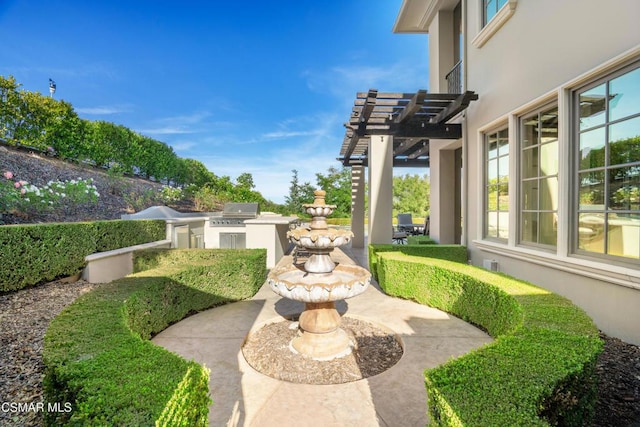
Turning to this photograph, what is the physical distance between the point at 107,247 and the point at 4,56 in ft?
39.5

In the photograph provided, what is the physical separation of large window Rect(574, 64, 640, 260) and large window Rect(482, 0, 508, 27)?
2.88m

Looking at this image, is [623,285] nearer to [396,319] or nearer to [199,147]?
[396,319]

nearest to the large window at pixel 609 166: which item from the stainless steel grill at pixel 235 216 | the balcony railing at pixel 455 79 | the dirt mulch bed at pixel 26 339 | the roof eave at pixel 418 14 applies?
the balcony railing at pixel 455 79

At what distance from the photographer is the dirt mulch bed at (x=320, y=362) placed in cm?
300

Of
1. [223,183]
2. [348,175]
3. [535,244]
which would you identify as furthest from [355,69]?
[535,244]

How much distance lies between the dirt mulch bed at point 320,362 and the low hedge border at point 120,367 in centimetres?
135

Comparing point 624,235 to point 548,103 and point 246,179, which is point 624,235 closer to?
point 548,103

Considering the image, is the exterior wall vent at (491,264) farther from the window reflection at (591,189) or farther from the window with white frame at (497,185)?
the window reflection at (591,189)

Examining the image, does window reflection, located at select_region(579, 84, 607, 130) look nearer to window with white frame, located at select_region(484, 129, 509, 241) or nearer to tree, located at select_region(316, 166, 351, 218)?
window with white frame, located at select_region(484, 129, 509, 241)

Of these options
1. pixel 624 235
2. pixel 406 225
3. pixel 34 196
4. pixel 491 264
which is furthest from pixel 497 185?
pixel 34 196

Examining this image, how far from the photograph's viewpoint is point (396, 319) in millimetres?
4500

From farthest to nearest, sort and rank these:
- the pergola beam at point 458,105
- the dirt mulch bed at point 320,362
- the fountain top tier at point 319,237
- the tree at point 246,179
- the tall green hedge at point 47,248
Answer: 1. the tree at point 246,179
2. the pergola beam at point 458,105
3. the tall green hedge at point 47,248
4. the fountain top tier at point 319,237
5. the dirt mulch bed at point 320,362

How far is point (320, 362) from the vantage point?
129 inches

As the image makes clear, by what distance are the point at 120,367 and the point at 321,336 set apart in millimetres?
2201
